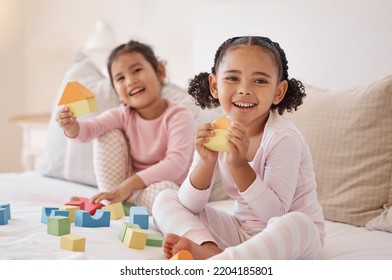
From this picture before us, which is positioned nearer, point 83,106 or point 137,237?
point 137,237

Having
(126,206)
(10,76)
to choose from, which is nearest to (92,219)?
(126,206)

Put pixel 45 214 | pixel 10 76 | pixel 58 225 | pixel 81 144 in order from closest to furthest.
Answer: pixel 58 225 → pixel 45 214 → pixel 81 144 → pixel 10 76

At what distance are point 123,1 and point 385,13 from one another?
4.68 feet

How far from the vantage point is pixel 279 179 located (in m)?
1.00

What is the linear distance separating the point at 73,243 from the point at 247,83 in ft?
1.20

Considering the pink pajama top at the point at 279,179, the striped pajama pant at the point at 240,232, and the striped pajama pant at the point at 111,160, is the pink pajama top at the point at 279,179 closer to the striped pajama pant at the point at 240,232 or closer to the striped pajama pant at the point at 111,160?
the striped pajama pant at the point at 240,232

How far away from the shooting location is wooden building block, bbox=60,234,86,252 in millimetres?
961

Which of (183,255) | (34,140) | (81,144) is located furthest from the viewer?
(34,140)

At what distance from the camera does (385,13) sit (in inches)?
46.2

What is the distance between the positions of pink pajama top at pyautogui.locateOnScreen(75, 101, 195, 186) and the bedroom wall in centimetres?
13

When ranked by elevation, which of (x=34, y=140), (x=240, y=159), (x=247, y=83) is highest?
(x=247, y=83)

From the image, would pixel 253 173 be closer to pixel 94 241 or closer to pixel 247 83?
pixel 247 83

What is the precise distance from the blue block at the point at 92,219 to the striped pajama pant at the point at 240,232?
10cm

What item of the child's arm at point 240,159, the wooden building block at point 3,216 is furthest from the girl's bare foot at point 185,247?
the wooden building block at point 3,216
